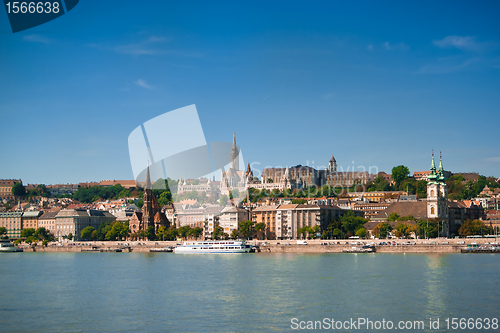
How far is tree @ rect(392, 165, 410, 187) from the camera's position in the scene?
377 ft

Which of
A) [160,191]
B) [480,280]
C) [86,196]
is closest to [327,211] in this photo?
[160,191]

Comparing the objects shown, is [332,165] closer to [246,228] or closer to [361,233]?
[246,228]

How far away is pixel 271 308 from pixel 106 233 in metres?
65.9

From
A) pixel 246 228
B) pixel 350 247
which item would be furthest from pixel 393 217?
pixel 350 247

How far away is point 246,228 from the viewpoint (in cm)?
7119

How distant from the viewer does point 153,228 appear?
8019 centimetres

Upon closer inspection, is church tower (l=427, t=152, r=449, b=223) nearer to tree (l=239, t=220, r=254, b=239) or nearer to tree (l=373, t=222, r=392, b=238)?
tree (l=373, t=222, r=392, b=238)

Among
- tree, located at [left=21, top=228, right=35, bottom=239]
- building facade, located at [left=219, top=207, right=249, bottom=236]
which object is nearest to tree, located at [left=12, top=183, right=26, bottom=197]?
tree, located at [left=21, top=228, right=35, bottom=239]

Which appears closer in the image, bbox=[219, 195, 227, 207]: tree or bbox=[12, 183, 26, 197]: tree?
bbox=[219, 195, 227, 207]: tree

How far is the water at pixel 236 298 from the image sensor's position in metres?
17.7

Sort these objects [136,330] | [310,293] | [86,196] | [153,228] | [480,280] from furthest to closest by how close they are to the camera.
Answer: [86,196] < [153,228] < [480,280] < [310,293] < [136,330]

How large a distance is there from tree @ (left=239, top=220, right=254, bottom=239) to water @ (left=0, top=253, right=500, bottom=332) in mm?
37744

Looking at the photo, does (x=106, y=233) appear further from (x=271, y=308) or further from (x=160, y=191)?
(x=271, y=308)

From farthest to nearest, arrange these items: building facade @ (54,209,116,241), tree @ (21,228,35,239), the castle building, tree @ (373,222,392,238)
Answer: the castle building < building facade @ (54,209,116,241) < tree @ (21,228,35,239) < tree @ (373,222,392,238)
